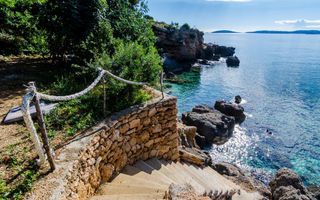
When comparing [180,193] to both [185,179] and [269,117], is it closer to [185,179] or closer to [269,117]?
[185,179]

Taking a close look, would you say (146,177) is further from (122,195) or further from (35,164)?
(35,164)

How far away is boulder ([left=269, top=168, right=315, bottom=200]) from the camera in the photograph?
8844 millimetres

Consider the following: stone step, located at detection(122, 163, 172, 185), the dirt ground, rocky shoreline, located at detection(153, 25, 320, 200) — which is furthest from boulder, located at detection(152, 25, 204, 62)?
stone step, located at detection(122, 163, 172, 185)

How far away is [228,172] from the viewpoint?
11.2m

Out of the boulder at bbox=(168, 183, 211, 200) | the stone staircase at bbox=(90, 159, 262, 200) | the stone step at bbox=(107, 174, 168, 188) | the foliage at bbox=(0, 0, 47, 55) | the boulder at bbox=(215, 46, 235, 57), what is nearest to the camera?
the boulder at bbox=(168, 183, 211, 200)

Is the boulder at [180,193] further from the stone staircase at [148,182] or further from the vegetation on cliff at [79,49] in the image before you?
the vegetation on cliff at [79,49]

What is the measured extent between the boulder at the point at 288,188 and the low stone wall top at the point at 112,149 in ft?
21.7

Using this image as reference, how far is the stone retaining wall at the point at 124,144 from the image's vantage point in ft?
11.7

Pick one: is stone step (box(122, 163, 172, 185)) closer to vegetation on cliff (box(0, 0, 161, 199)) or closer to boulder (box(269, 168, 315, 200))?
vegetation on cliff (box(0, 0, 161, 199))

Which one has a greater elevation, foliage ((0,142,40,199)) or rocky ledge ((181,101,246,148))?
foliage ((0,142,40,199))

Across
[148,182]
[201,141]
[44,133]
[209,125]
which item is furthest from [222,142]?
[44,133]

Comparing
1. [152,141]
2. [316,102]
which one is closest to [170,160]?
[152,141]

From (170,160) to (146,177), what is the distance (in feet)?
6.68

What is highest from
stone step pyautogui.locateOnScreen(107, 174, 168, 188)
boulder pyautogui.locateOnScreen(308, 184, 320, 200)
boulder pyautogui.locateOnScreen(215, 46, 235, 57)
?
boulder pyautogui.locateOnScreen(215, 46, 235, 57)
